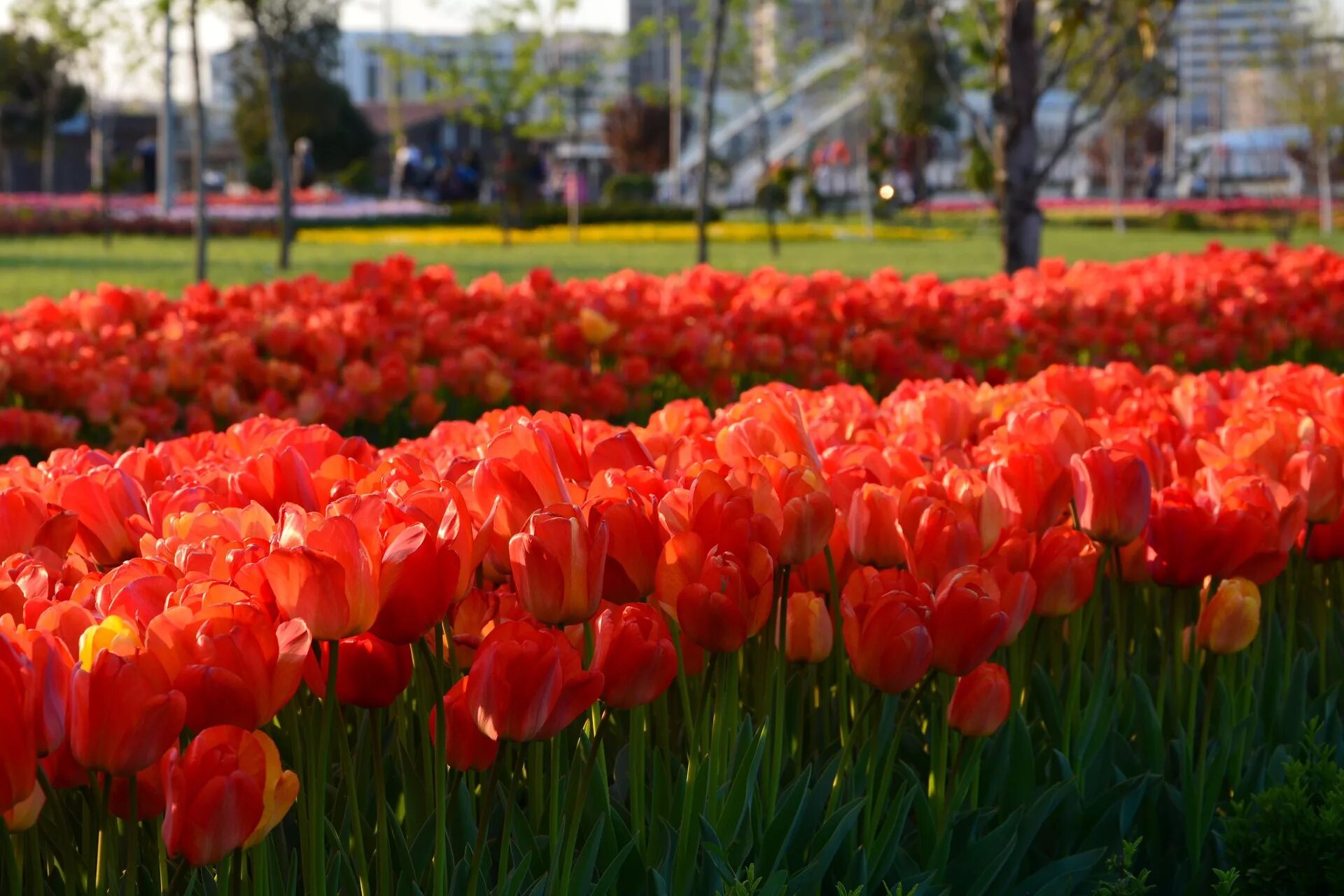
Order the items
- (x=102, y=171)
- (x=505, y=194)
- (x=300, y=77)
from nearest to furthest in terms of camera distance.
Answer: (x=505, y=194) → (x=102, y=171) → (x=300, y=77)

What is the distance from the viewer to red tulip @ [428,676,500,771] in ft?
4.82

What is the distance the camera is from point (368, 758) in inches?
68.4

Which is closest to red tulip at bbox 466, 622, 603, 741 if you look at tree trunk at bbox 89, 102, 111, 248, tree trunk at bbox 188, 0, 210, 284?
tree trunk at bbox 188, 0, 210, 284

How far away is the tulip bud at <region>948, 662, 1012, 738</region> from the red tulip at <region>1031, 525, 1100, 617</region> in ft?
0.66

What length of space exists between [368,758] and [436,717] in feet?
1.07

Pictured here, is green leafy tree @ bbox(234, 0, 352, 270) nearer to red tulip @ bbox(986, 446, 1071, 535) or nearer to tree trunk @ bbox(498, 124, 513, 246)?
tree trunk @ bbox(498, 124, 513, 246)

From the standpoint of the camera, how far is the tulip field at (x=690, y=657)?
1308mm

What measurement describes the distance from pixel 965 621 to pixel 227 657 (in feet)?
2.47

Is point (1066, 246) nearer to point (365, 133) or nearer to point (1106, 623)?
point (1106, 623)

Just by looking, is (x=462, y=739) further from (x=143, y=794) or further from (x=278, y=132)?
(x=278, y=132)

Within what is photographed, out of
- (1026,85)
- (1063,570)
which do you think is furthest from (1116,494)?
(1026,85)

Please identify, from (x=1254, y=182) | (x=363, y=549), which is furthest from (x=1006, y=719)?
(x=1254, y=182)

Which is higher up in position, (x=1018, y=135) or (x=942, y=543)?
(x=1018, y=135)

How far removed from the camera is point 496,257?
23375 mm
